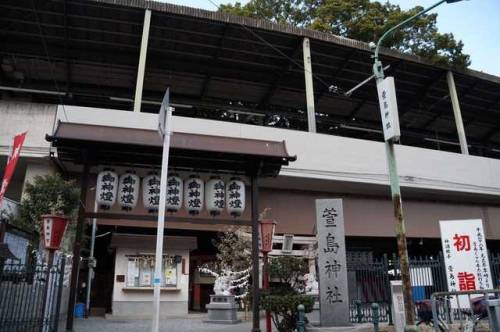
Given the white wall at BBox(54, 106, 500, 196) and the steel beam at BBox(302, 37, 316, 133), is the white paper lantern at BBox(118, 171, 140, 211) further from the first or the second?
the steel beam at BBox(302, 37, 316, 133)

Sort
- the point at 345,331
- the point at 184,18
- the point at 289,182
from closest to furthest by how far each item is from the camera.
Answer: the point at 345,331, the point at 184,18, the point at 289,182

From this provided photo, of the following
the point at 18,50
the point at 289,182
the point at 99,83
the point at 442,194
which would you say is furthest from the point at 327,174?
the point at 18,50

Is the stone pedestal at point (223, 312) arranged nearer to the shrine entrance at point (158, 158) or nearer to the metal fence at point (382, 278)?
the metal fence at point (382, 278)

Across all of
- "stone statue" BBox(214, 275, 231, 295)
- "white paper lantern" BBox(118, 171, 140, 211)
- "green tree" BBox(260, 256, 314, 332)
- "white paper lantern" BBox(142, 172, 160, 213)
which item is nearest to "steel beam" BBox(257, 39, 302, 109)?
"stone statue" BBox(214, 275, 231, 295)

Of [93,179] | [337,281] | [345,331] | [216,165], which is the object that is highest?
[93,179]

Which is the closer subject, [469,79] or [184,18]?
[184,18]

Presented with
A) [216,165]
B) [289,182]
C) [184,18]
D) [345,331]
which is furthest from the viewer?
[289,182]

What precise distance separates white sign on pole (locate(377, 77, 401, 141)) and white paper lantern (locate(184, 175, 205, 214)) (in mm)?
4709

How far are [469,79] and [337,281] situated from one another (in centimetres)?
1684

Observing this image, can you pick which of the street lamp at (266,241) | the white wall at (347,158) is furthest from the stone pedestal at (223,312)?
the white wall at (347,158)

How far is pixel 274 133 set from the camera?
18.1 meters

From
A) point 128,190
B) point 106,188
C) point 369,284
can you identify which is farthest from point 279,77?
point 106,188

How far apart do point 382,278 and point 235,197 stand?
6013 mm

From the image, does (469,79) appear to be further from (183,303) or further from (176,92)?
(183,303)
